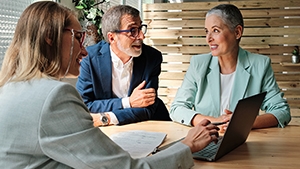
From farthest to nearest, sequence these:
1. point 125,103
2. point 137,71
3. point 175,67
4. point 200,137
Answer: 1. point 175,67
2. point 137,71
3. point 125,103
4. point 200,137

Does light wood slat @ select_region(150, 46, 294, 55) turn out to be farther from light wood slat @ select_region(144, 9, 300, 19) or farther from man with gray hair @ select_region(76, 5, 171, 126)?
man with gray hair @ select_region(76, 5, 171, 126)

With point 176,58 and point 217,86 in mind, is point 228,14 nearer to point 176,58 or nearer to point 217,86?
point 217,86

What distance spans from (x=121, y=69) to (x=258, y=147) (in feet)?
3.90

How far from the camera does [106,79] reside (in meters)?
2.42

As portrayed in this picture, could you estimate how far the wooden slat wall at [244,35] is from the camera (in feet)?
16.1

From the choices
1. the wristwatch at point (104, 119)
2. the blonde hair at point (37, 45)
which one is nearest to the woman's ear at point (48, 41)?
the blonde hair at point (37, 45)

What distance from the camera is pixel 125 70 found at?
2543 millimetres

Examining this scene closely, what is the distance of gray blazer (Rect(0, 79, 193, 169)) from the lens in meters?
0.95

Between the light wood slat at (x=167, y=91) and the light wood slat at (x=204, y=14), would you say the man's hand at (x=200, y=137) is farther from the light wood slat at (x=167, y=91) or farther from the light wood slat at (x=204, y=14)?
the light wood slat at (x=204, y=14)

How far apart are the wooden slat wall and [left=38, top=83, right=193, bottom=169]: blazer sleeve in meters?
4.02

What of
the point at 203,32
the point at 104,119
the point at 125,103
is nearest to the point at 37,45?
the point at 104,119

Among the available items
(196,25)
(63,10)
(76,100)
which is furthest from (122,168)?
(196,25)

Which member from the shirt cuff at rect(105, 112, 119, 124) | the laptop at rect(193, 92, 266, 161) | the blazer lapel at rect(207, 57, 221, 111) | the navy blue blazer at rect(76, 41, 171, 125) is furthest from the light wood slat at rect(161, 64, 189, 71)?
the laptop at rect(193, 92, 266, 161)

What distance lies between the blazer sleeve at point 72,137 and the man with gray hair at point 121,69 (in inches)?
49.1
